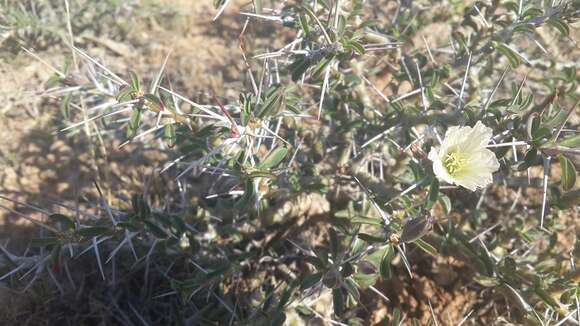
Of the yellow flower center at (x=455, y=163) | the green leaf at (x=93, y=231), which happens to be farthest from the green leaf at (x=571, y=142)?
the green leaf at (x=93, y=231)

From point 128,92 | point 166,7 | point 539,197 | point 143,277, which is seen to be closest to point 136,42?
point 166,7

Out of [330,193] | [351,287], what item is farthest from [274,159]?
[330,193]

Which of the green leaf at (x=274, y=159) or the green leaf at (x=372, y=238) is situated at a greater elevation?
the green leaf at (x=274, y=159)

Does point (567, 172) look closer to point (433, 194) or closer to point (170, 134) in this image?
point (433, 194)

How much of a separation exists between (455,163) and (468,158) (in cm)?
4

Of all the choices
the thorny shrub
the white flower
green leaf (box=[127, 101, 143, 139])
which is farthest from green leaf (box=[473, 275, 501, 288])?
green leaf (box=[127, 101, 143, 139])

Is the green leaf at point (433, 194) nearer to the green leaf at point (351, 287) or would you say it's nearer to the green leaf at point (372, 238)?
the green leaf at point (372, 238)

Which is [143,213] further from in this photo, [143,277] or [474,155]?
[474,155]

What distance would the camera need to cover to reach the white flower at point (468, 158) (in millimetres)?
1224

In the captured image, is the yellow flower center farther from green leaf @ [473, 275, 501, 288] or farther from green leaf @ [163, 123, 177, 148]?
green leaf @ [163, 123, 177, 148]

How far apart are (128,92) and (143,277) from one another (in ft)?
2.86

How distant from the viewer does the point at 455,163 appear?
137 cm

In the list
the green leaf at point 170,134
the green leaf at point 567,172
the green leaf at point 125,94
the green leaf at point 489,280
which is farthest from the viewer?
the green leaf at point 489,280

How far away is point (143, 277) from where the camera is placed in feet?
5.95
